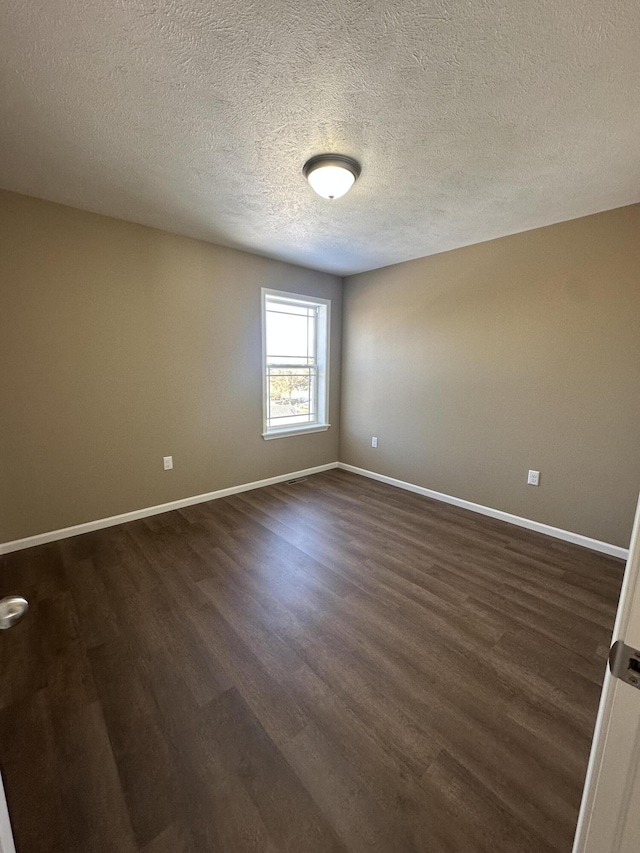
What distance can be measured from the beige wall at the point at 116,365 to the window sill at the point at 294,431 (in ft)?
0.45

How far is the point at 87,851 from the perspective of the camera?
0.98 meters

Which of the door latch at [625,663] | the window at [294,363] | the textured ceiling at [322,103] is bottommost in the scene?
the door latch at [625,663]

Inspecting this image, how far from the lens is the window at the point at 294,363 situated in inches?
152

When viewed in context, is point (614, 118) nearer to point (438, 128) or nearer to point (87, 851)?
point (438, 128)

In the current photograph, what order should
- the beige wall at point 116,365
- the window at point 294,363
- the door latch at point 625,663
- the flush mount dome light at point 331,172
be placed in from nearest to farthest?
the door latch at point 625,663
the flush mount dome light at point 331,172
the beige wall at point 116,365
the window at point 294,363

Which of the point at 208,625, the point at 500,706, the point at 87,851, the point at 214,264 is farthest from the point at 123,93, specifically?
the point at 500,706

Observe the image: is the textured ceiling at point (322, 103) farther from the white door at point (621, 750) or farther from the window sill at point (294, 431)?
the window sill at point (294, 431)

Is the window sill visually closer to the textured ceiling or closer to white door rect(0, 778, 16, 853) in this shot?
the textured ceiling

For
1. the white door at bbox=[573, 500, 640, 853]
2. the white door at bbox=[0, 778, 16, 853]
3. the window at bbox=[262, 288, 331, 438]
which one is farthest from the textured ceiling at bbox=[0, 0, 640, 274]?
the white door at bbox=[0, 778, 16, 853]

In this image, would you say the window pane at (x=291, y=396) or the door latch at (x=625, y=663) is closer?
the door latch at (x=625, y=663)

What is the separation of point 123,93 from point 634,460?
Result: 3.63 m

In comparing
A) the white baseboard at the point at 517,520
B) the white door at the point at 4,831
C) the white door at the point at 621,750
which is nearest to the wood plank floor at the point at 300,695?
the white baseboard at the point at 517,520

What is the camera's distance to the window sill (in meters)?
3.90

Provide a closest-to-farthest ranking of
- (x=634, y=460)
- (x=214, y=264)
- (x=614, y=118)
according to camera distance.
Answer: (x=614, y=118)
(x=634, y=460)
(x=214, y=264)
